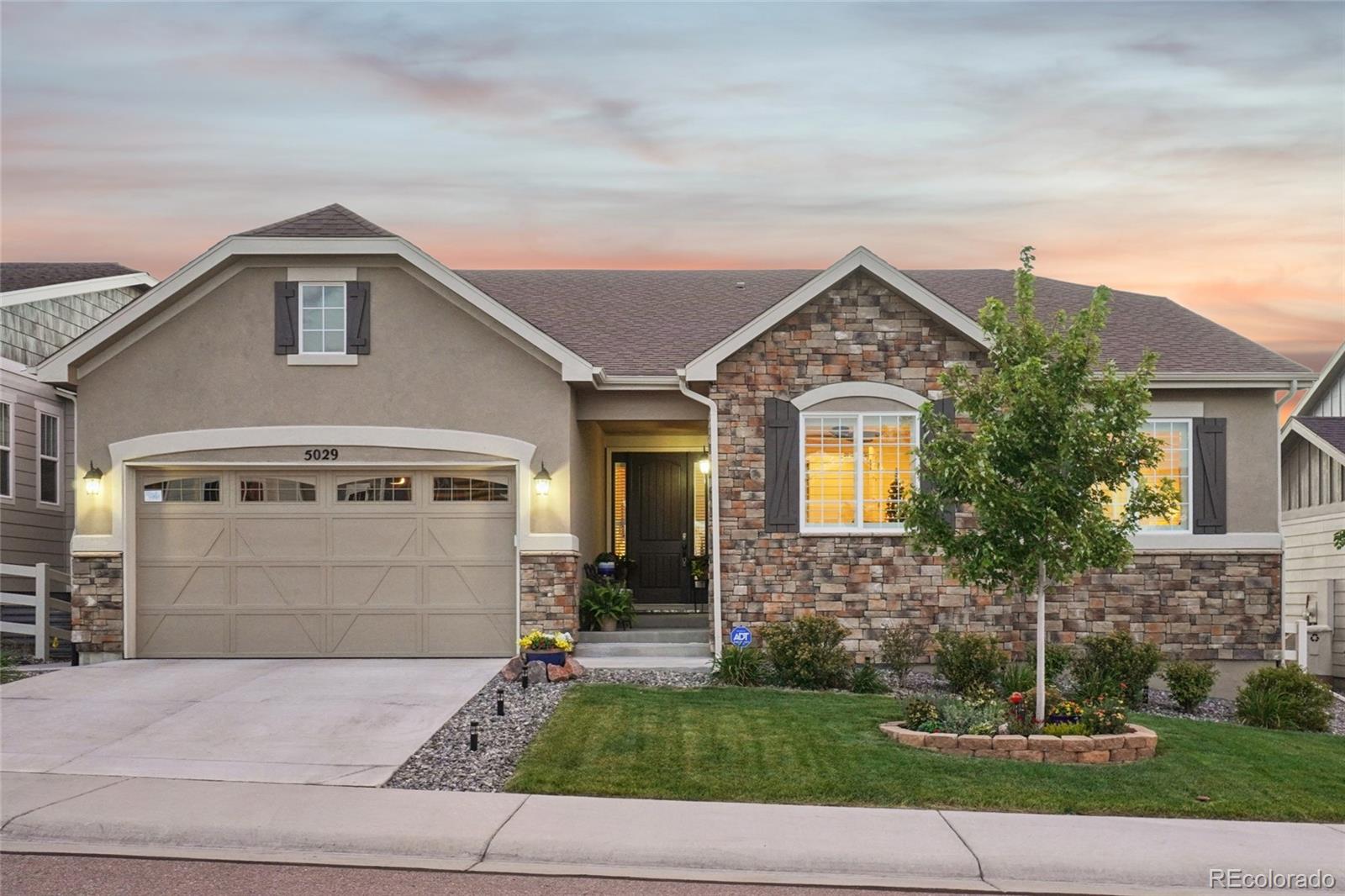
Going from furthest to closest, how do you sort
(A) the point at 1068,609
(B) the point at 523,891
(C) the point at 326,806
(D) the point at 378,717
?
(A) the point at 1068,609 → (D) the point at 378,717 → (C) the point at 326,806 → (B) the point at 523,891

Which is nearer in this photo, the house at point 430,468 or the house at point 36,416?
the house at point 430,468

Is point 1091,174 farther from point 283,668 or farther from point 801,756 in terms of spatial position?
point 283,668

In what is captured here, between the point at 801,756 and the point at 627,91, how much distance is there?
9.85 meters

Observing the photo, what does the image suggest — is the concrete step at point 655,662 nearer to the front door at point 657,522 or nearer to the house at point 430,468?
the house at point 430,468

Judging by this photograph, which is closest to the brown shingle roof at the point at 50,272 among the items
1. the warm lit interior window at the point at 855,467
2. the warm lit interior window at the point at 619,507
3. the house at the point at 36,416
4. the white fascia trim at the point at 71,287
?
the house at the point at 36,416

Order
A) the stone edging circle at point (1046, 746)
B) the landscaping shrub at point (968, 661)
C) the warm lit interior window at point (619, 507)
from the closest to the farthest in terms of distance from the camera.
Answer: the stone edging circle at point (1046, 746), the landscaping shrub at point (968, 661), the warm lit interior window at point (619, 507)

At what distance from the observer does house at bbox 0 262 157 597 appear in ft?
62.8

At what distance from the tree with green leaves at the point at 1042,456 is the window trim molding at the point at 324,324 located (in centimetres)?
783

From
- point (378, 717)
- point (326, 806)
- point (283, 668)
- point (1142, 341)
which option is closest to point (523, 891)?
point (326, 806)

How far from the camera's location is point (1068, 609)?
1662cm

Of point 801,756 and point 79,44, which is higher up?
point 79,44

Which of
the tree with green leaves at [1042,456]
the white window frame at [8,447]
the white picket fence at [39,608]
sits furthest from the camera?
the white window frame at [8,447]

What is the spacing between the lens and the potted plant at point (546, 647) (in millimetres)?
14820

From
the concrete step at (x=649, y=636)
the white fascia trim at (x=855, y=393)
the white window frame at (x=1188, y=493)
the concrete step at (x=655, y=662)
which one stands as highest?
the white fascia trim at (x=855, y=393)
